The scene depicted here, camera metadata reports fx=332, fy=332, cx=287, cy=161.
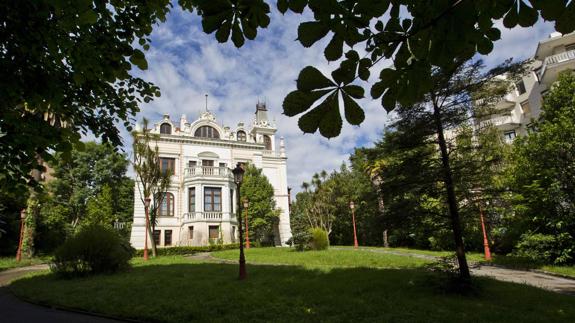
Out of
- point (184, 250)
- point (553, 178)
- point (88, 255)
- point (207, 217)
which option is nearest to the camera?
point (88, 255)

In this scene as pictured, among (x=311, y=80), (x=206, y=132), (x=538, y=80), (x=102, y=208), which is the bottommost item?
(x=311, y=80)

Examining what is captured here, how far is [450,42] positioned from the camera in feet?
4.36

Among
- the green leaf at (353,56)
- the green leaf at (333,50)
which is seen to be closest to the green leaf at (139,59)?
the green leaf at (333,50)

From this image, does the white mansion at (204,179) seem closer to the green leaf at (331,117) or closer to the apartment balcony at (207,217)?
the apartment balcony at (207,217)

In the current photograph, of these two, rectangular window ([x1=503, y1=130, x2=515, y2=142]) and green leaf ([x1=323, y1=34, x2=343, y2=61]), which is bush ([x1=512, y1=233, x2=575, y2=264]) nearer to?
green leaf ([x1=323, y1=34, x2=343, y2=61])

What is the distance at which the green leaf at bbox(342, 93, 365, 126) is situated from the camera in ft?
4.21

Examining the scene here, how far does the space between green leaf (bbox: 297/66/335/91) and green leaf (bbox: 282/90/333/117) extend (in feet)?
0.07

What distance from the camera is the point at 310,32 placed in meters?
1.37

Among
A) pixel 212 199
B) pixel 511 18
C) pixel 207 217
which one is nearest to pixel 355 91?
pixel 511 18

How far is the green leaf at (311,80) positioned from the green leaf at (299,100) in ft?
0.07

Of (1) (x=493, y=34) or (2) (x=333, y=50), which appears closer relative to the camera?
(2) (x=333, y=50)

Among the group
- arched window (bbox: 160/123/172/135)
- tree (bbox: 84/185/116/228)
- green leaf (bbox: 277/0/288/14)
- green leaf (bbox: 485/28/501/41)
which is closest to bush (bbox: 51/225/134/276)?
green leaf (bbox: 277/0/288/14)

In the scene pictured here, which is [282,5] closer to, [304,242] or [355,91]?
[355,91]

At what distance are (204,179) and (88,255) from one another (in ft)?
63.7
